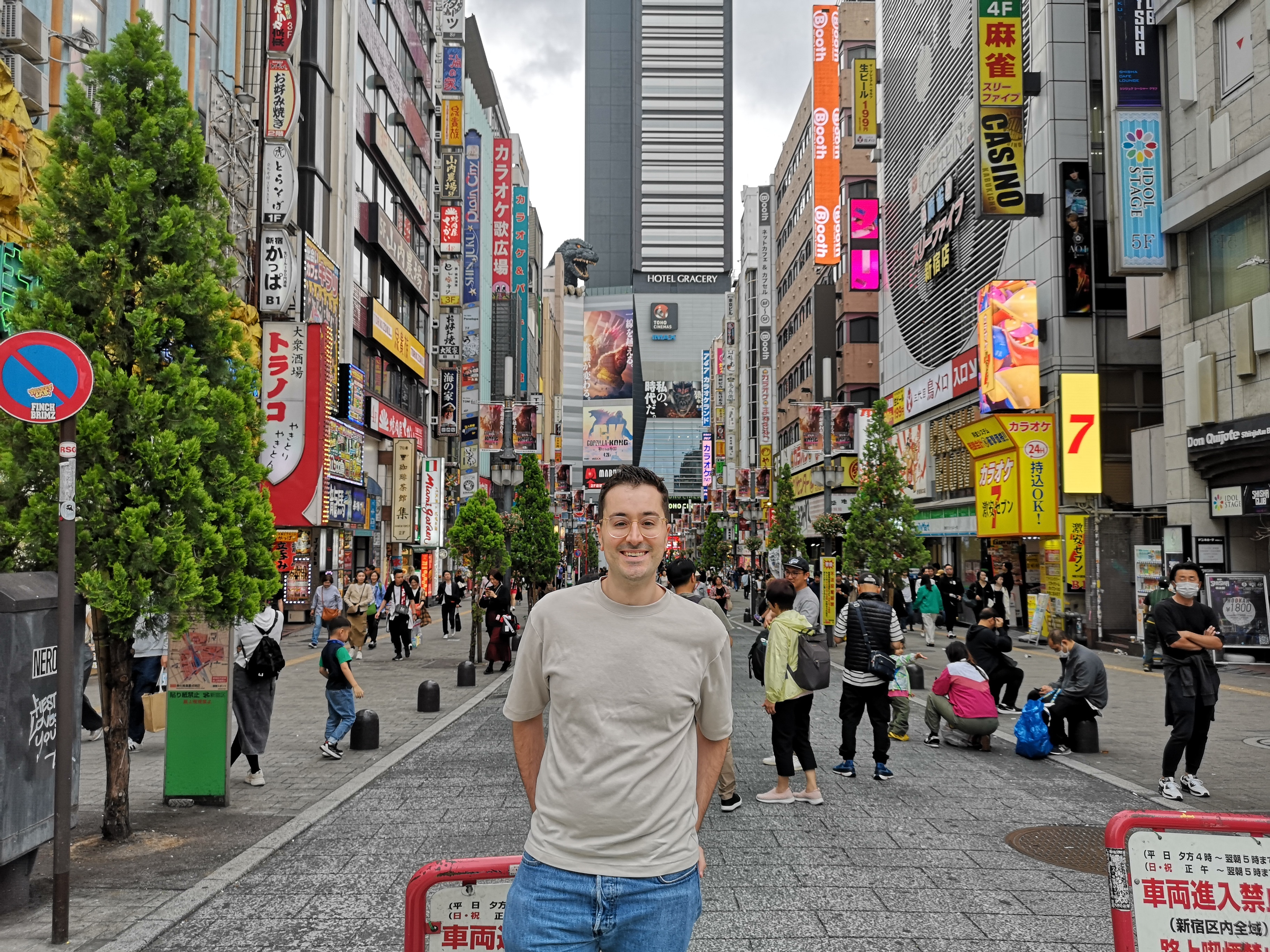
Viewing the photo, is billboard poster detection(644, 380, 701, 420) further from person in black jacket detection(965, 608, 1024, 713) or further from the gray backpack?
the gray backpack

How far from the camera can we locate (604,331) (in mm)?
181625

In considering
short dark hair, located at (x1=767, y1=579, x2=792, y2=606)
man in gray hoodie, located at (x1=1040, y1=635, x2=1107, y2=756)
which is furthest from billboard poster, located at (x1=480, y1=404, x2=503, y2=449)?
short dark hair, located at (x1=767, y1=579, x2=792, y2=606)

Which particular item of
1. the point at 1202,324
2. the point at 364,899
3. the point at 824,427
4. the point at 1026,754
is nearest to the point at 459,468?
the point at 824,427

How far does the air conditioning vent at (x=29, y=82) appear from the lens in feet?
46.9

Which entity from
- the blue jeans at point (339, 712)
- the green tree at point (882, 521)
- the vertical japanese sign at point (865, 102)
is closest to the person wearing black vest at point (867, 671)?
the blue jeans at point (339, 712)

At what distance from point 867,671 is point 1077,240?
23294mm

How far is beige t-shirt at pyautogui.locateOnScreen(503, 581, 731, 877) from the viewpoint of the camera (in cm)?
264

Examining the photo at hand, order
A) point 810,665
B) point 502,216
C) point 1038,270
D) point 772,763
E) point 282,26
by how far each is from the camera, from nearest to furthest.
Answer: point 810,665 → point 772,763 → point 282,26 → point 1038,270 → point 502,216

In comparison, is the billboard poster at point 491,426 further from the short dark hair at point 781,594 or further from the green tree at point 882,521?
the short dark hair at point 781,594

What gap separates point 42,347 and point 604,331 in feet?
583

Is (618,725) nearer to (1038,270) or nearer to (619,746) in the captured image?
(619,746)

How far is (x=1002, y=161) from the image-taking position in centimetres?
2931

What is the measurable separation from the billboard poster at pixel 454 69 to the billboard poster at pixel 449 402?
1331 cm

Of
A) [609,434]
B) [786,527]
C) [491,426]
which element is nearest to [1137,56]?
[786,527]
